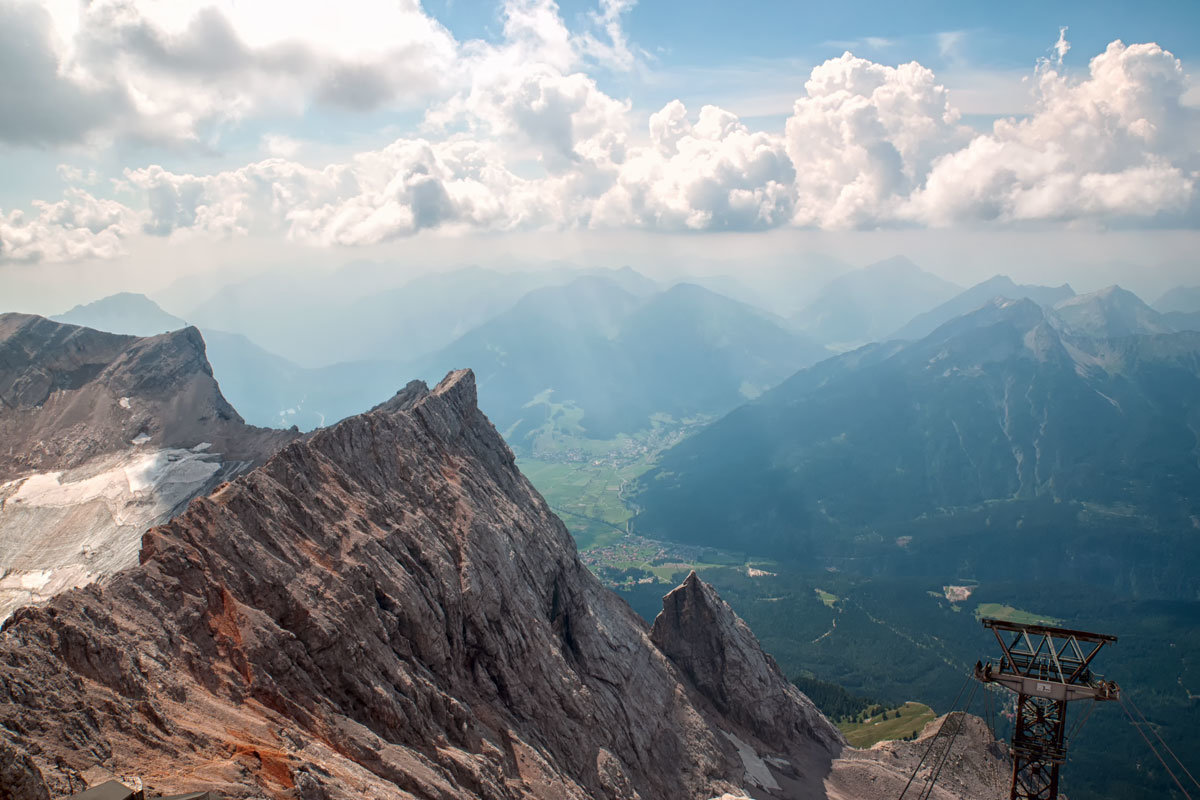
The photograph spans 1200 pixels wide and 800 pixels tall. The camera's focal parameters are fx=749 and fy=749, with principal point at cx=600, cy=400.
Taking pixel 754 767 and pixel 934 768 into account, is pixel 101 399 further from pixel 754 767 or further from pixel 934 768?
pixel 934 768

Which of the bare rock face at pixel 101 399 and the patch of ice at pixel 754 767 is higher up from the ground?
the bare rock face at pixel 101 399

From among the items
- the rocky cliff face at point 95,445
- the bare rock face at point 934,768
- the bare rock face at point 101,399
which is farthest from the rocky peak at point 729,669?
the bare rock face at point 101,399

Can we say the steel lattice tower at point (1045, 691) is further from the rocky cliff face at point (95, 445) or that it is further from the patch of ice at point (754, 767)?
the rocky cliff face at point (95, 445)

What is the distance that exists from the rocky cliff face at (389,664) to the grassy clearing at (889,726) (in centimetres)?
4805

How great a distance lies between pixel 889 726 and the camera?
15262 cm

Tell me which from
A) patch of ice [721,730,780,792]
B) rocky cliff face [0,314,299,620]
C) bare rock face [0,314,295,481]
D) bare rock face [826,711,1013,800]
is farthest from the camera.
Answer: bare rock face [0,314,295,481]

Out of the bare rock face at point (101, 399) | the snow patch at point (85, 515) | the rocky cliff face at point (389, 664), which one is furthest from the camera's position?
the bare rock face at point (101, 399)

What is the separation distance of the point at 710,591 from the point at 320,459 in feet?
203

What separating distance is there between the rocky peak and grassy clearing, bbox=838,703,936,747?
1814 inches

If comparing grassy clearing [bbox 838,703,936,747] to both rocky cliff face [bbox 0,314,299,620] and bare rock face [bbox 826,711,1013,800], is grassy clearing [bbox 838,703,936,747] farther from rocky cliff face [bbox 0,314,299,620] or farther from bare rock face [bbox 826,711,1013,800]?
rocky cliff face [bbox 0,314,299,620]

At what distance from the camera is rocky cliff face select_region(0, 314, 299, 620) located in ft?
343

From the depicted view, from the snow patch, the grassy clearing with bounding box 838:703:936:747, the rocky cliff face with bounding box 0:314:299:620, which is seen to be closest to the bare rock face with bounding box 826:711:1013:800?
the grassy clearing with bounding box 838:703:936:747

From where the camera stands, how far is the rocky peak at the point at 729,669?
100250mm

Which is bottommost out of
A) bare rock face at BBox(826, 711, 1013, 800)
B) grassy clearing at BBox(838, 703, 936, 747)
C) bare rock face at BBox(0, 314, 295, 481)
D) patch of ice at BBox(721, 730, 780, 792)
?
grassy clearing at BBox(838, 703, 936, 747)
